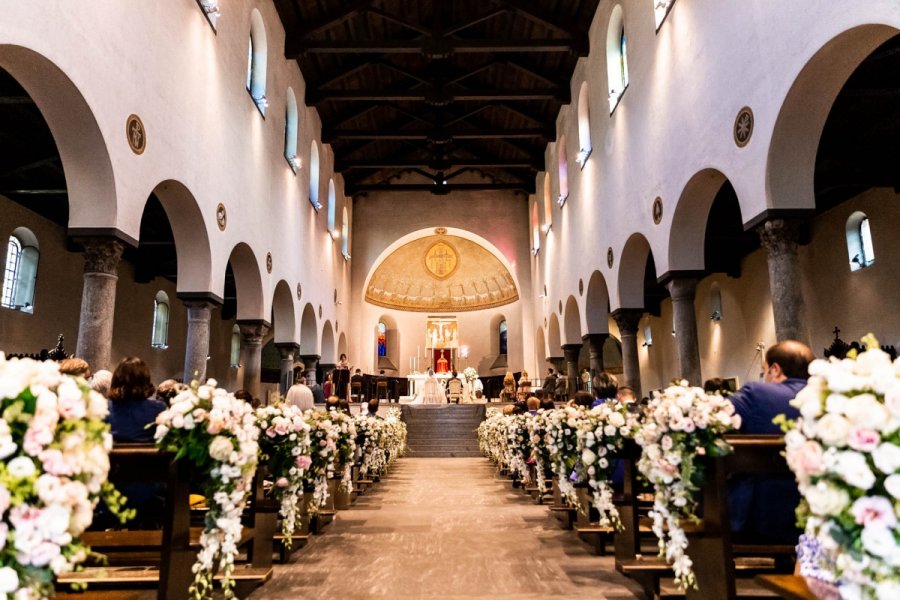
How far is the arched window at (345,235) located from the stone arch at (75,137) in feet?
57.4

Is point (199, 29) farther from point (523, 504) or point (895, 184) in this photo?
point (895, 184)

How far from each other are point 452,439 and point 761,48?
550 inches

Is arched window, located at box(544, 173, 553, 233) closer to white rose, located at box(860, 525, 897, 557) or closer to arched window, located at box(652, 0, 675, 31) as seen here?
arched window, located at box(652, 0, 675, 31)

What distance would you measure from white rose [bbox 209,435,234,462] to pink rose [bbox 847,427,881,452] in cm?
275

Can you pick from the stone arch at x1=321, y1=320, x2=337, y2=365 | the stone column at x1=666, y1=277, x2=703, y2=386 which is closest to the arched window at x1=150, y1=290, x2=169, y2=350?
the stone arch at x1=321, y1=320, x2=337, y2=365

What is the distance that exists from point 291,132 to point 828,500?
1705cm

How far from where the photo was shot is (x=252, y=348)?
574 inches

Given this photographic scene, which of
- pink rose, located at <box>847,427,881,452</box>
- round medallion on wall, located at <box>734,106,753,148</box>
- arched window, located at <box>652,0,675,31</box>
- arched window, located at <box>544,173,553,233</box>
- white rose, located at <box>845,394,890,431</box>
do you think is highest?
arched window, located at <box>544,173,553,233</box>

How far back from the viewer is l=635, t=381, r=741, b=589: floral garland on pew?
3.12m

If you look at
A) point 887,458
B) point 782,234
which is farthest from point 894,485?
point 782,234

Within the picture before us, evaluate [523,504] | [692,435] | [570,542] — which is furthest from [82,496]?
[523,504]

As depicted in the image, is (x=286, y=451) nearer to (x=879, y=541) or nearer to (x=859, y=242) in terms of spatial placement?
(x=879, y=541)

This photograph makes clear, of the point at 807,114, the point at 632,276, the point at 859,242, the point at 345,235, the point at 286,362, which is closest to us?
the point at 807,114

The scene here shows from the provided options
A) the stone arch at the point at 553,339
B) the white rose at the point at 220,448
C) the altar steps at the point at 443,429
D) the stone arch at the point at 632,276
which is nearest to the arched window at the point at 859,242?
the stone arch at the point at 632,276
